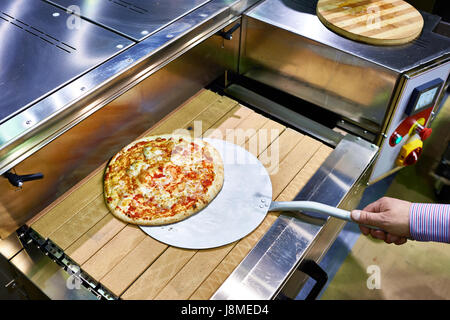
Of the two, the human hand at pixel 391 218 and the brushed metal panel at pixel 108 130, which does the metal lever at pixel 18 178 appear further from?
the human hand at pixel 391 218

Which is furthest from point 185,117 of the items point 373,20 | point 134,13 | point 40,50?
point 373,20

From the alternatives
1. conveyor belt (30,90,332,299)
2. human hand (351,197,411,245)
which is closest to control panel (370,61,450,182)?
conveyor belt (30,90,332,299)

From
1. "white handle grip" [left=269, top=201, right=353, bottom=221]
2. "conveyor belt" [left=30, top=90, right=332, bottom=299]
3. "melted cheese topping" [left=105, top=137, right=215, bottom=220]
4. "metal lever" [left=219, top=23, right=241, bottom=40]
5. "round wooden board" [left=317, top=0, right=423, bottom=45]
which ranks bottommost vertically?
"conveyor belt" [left=30, top=90, right=332, bottom=299]

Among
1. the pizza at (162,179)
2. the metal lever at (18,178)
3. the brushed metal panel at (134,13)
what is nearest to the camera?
the metal lever at (18,178)

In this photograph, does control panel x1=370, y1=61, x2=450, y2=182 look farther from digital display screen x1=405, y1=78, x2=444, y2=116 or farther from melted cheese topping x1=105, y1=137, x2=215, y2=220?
melted cheese topping x1=105, y1=137, x2=215, y2=220

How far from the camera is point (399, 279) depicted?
2.41m

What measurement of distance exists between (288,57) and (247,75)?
288mm

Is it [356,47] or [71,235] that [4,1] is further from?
[356,47]

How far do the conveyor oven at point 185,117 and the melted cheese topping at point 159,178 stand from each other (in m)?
0.07

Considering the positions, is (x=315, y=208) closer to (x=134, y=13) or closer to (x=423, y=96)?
(x=423, y=96)

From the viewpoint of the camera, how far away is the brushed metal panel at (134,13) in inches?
66.4

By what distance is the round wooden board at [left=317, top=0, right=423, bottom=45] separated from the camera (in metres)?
1.76

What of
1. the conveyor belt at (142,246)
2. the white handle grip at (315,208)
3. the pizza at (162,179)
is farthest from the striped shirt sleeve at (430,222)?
the pizza at (162,179)

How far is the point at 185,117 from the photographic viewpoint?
1881 millimetres
